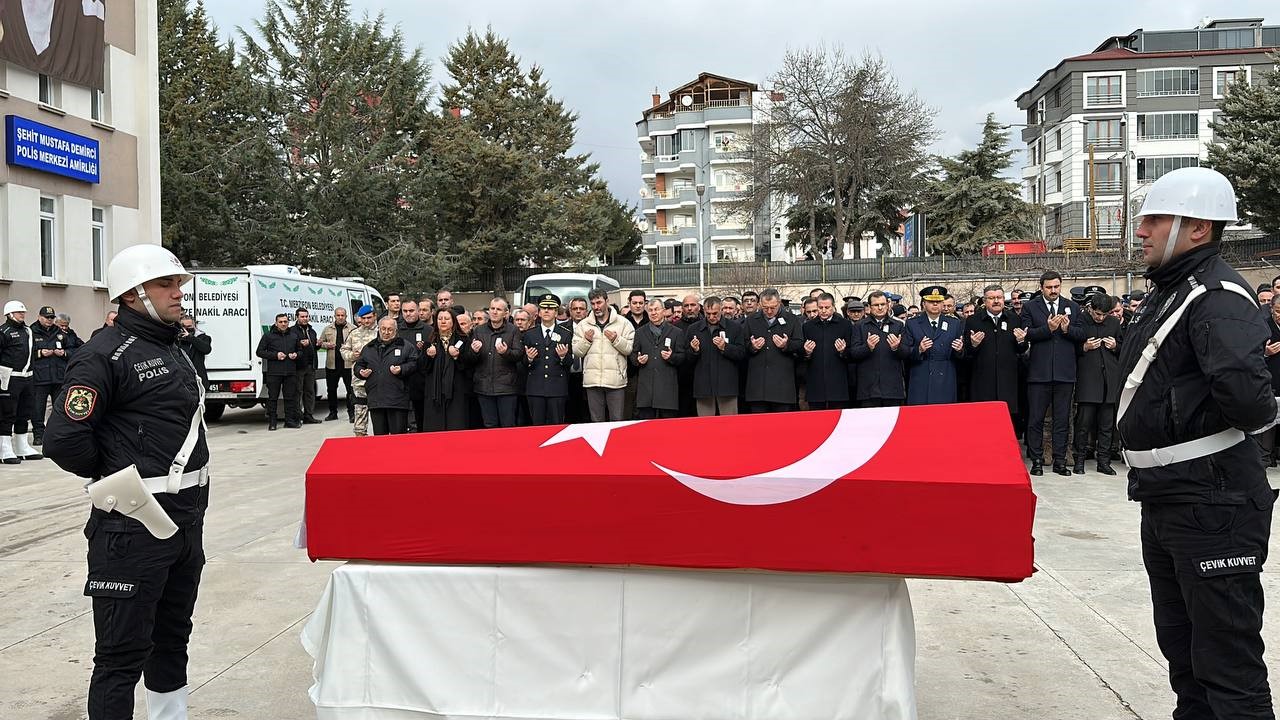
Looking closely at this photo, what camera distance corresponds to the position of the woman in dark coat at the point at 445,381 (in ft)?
36.1

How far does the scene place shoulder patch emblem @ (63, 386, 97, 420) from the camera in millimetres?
3602

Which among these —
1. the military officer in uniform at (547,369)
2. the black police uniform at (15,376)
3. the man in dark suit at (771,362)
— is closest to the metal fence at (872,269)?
the man in dark suit at (771,362)

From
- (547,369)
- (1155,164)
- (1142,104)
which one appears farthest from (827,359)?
(1142,104)

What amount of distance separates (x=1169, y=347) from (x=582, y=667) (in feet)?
8.01

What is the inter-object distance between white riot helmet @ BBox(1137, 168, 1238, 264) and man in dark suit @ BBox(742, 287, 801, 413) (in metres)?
7.17

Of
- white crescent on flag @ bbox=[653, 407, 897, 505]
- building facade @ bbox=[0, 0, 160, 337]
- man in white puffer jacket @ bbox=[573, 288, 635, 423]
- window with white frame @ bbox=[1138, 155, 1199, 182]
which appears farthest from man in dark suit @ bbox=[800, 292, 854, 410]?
window with white frame @ bbox=[1138, 155, 1199, 182]

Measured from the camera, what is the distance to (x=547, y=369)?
1080cm

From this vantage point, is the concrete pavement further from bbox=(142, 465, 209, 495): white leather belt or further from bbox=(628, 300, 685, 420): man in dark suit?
bbox=(628, 300, 685, 420): man in dark suit

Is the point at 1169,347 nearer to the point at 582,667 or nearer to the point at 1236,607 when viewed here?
the point at 1236,607

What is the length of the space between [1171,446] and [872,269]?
43354mm

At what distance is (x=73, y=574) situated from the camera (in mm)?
6961

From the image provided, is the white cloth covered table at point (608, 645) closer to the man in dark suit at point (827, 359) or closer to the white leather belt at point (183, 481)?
the white leather belt at point (183, 481)

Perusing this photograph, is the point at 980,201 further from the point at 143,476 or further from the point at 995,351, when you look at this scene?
the point at 143,476

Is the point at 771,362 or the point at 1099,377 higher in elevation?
the point at 771,362
